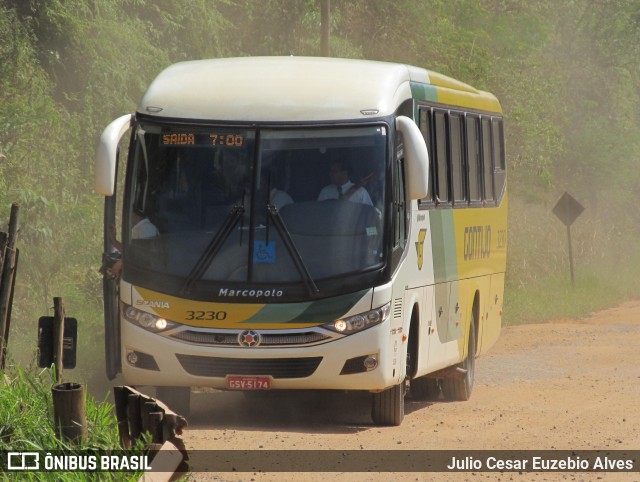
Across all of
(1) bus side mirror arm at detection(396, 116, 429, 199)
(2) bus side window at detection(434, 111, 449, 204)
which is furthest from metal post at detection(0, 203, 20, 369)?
(2) bus side window at detection(434, 111, 449, 204)

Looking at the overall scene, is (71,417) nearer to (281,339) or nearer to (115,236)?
(281,339)

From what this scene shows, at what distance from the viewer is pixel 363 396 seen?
626 inches

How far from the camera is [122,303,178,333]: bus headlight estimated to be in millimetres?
12219

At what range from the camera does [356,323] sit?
12.1 metres

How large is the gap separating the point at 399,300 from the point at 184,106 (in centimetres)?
260

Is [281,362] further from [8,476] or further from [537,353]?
[537,353]

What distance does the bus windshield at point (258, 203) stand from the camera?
12.2 m

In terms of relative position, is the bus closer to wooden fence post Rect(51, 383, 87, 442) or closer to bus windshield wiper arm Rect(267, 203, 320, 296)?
bus windshield wiper arm Rect(267, 203, 320, 296)

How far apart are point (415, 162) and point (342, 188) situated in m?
0.69

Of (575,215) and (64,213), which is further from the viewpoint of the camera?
(575,215)

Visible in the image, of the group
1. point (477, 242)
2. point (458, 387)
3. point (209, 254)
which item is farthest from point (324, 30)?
point (209, 254)

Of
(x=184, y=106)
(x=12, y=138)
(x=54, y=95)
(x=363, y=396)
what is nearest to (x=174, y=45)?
(x=54, y=95)

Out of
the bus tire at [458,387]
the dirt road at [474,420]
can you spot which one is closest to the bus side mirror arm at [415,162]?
the dirt road at [474,420]

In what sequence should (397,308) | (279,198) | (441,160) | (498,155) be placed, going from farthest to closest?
1. (498,155)
2. (441,160)
3. (397,308)
4. (279,198)
